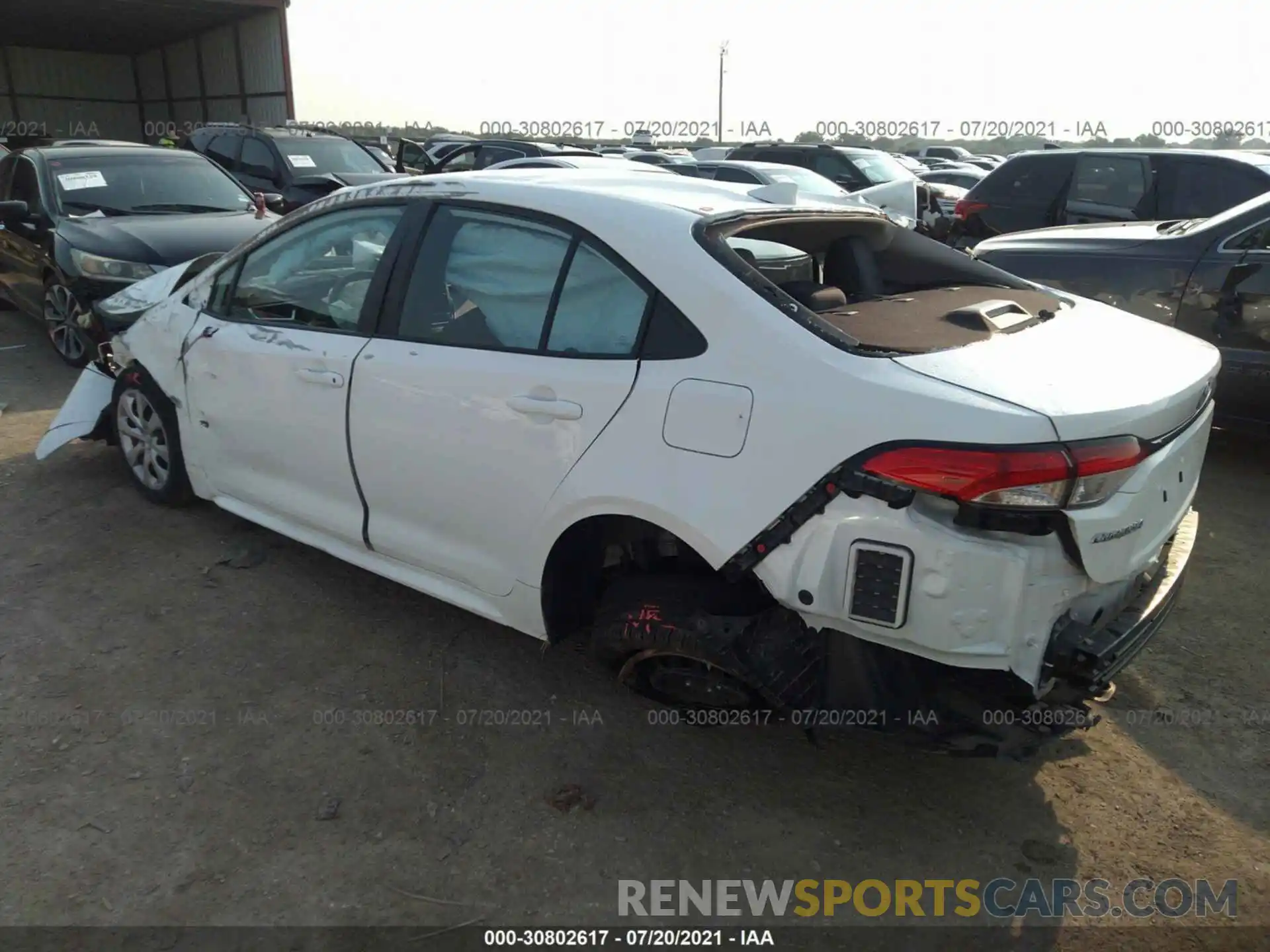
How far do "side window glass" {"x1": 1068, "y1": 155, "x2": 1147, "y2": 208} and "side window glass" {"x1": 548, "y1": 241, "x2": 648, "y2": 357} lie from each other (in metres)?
7.21

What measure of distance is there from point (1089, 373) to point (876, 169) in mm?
11017

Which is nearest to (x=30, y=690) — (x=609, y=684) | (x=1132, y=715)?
(x=609, y=684)

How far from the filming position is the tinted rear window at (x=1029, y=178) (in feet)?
28.6

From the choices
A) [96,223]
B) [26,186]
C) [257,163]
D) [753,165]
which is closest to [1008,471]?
[96,223]

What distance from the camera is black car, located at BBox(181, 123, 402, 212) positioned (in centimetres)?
1055

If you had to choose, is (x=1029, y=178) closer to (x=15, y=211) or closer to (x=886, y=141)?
(x=15, y=211)

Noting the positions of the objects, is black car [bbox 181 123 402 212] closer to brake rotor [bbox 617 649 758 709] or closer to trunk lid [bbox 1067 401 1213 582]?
brake rotor [bbox 617 649 758 709]

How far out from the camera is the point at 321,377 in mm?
3219

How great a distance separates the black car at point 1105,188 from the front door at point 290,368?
6.61 m

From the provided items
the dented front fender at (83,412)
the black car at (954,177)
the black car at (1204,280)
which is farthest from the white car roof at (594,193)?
the black car at (954,177)

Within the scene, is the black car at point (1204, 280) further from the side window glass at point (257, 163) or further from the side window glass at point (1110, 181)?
the side window glass at point (257, 163)

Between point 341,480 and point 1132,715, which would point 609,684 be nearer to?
point 341,480

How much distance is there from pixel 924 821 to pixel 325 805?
1661 mm

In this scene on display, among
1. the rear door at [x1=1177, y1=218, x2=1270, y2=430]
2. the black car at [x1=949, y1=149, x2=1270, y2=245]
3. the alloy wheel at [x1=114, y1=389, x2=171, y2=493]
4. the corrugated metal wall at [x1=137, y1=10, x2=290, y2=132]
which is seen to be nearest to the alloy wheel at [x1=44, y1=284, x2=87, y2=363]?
the alloy wheel at [x1=114, y1=389, x2=171, y2=493]
